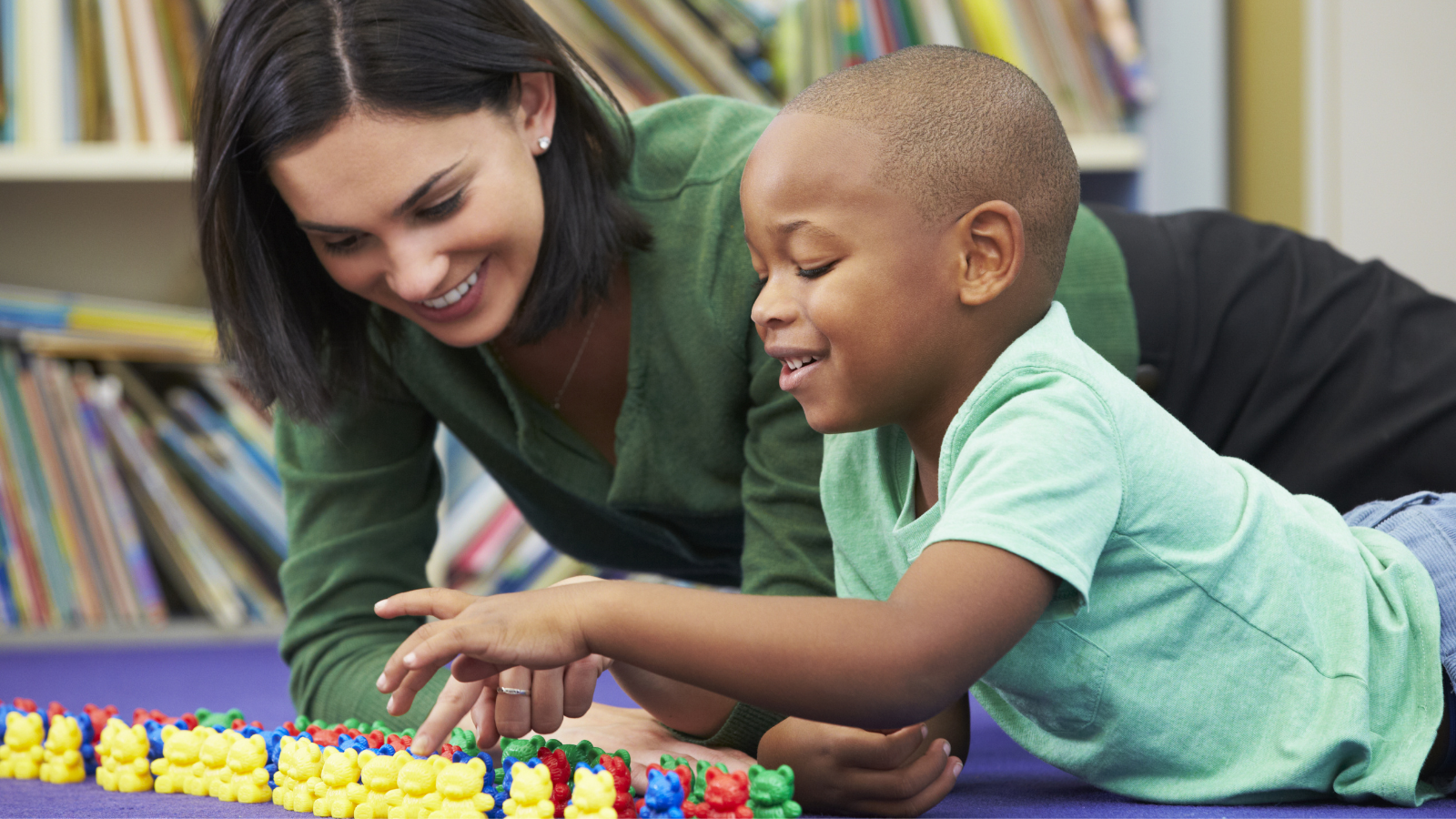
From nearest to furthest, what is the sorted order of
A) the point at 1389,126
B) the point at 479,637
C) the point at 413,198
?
the point at 479,637, the point at 413,198, the point at 1389,126

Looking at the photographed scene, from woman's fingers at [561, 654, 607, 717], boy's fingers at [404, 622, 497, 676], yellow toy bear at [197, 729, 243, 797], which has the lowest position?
yellow toy bear at [197, 729, 243, 797]

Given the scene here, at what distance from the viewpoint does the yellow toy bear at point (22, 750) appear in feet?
3.11

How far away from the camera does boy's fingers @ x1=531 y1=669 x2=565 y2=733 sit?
75 cm

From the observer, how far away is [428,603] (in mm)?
673

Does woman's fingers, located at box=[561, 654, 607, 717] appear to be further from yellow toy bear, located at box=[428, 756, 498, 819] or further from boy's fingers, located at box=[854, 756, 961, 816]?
boy's fingers, located at box=[854, 756, 961, 816]

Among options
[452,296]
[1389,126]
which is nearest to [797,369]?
[452,296]

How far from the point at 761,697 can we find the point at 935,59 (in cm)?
39

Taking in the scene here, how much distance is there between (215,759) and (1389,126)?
1628 mm

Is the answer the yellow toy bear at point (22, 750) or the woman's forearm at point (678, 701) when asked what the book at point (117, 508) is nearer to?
the yellow toy bear at point (22, 750)

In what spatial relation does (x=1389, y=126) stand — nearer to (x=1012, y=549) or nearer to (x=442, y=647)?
(x=1012, y=549)

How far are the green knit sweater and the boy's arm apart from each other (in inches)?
13.5

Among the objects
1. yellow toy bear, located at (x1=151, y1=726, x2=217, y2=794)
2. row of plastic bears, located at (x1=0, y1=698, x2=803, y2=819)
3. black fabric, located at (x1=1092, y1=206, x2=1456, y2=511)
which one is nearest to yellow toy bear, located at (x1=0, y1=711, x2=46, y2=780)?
row of plastic bears, located at (x1=0, y1=698, x2=803, y2=819)

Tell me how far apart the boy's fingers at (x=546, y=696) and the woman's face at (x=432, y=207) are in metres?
0.35

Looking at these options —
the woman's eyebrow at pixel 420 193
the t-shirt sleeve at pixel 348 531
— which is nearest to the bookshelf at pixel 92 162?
the t-shirt sleeve at pixel 348 531
